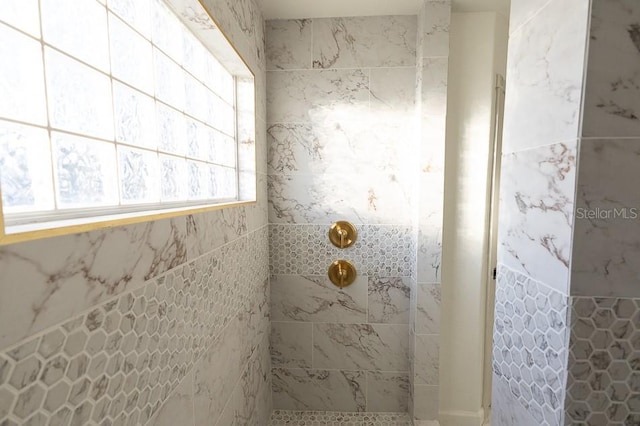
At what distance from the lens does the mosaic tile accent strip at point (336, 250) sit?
5.68ft

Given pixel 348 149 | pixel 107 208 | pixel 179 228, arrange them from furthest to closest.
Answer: pixel 348 149 < pixel 179 228 < pixel 107 208

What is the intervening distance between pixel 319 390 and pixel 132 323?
1562mm

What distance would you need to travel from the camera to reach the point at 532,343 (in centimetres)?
65

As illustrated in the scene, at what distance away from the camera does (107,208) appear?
66cm

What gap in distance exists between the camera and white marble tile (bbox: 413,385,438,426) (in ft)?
5.40

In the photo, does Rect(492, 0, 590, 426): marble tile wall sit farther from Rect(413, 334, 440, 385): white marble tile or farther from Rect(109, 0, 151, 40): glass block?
Rect(109, 0, 151, 40): glass block

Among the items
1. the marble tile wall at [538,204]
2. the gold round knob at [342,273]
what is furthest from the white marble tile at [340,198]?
the marble tile wall at [538,204]

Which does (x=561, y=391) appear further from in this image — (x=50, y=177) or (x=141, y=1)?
(x=141, y=1)

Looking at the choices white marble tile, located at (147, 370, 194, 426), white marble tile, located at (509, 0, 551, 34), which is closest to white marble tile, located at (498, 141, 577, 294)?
white marble tile, located at (509, 0, 551, 34)

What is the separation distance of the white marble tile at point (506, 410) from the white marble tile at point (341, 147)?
45.5 inches

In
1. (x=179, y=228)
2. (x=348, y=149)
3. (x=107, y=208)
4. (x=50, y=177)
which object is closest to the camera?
(x=50, y=177)

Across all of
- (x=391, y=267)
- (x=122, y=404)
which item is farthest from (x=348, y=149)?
(x=122, y=404)

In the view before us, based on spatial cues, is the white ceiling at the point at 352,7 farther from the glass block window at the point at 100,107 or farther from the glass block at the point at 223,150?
the glass block at the point at 223,150

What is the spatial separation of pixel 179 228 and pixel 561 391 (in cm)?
93
